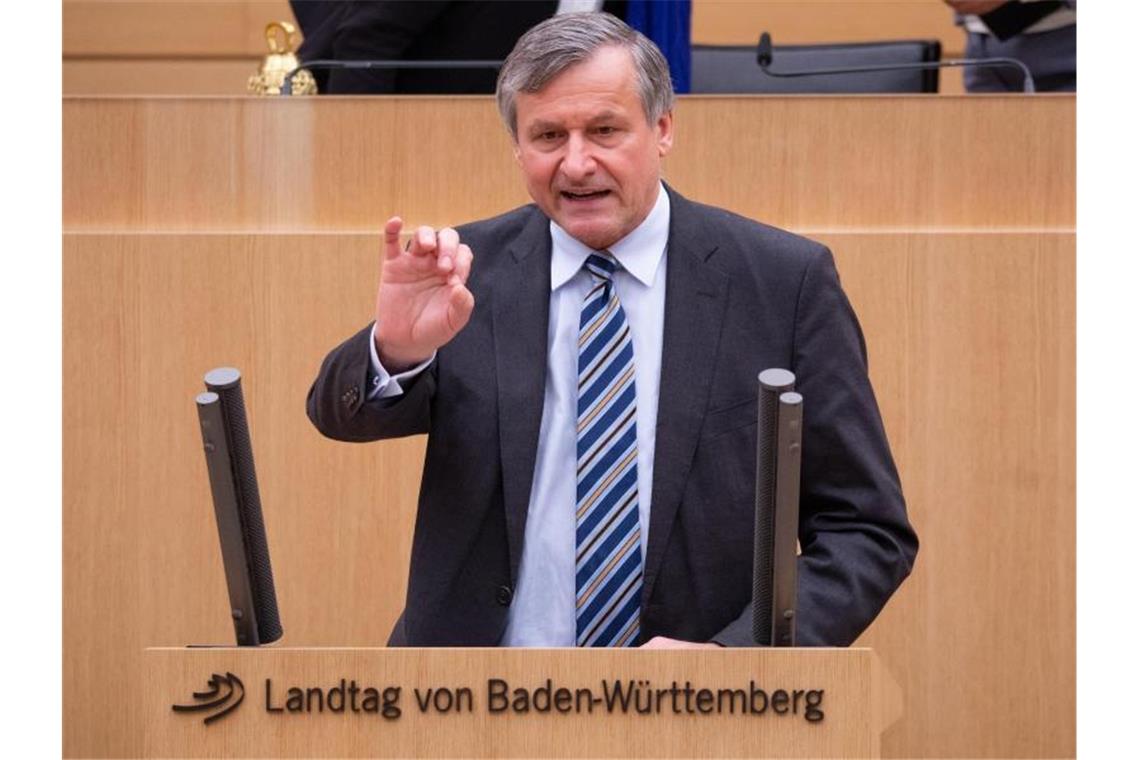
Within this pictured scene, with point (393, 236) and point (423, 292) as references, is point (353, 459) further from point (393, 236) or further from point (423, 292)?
point (393, 236)

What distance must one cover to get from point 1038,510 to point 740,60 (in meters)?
1.43

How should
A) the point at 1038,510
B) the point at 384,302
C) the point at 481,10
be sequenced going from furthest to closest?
1. the point at 481,10
2. the point at 1038,510
3. the point at 384,302

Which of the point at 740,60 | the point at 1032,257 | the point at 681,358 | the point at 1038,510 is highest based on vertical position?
the point at 740,60

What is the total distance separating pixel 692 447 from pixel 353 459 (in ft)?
4.56

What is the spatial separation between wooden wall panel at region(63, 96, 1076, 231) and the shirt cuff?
4.87ft

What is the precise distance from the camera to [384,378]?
7.61 feet

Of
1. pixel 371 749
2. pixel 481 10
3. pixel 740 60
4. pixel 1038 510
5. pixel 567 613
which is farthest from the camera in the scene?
pixel 740 60

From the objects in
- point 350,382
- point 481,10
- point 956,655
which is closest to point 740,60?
point 481,10

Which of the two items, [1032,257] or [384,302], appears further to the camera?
[1032,257]

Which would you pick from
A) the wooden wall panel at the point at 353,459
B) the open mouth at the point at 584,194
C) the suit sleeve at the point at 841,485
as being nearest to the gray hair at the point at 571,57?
the open mouth at the point at 584,194

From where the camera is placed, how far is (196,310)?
3697mm

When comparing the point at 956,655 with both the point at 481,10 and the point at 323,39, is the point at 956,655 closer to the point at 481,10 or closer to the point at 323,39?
the point at 481,10

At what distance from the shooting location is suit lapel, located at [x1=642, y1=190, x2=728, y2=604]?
2.40 m

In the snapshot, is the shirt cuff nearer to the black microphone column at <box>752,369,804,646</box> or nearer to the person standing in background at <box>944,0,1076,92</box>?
the black microphone column at <box>752,369,804,646</box>
